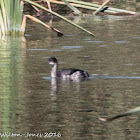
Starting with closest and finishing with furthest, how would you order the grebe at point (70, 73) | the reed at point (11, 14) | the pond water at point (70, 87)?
the pond water at point (70, 87) → the grebe at point (70, 73) → the reed at point (11, 14)

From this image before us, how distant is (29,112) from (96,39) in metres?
9.21

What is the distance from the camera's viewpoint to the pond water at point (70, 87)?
8.91m

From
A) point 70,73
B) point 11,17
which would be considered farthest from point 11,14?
point 70,73

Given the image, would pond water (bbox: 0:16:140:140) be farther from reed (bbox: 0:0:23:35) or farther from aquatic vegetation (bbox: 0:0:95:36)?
reed (bbox: 0:0:23:35)

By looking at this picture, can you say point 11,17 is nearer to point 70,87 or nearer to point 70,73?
point 70,73

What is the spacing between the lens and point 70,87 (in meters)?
12.1

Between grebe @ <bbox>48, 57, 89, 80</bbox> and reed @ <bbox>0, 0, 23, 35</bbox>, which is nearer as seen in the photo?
grebe @ <bbox>48, 57, 89, 80</bbox>

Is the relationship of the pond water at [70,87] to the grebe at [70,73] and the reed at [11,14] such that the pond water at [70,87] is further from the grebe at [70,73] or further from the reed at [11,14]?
the reed at [11,14]

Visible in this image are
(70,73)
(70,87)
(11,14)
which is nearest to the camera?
(70,87)

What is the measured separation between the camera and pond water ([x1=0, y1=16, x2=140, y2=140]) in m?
8.91

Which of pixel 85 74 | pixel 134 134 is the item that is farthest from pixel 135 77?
pixel 134 134

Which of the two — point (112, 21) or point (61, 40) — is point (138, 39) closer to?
point (61, 40)

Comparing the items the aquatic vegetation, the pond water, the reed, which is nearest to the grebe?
the pond water

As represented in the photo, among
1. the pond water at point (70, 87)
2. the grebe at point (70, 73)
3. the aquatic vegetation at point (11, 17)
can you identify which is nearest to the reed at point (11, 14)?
the aquatic vegetation at point (11, 17)
